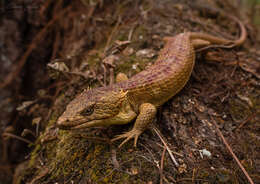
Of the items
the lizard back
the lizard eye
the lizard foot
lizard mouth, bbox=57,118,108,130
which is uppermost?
the lizard back

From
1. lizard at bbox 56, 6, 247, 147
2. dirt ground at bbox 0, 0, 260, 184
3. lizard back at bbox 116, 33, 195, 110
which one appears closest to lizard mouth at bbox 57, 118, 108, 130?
lizard at bbox 56, 6, 247, 147

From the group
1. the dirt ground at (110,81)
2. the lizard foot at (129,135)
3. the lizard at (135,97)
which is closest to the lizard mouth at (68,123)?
the lizard at (135,97)

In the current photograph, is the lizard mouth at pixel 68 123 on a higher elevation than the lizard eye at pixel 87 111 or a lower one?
lower

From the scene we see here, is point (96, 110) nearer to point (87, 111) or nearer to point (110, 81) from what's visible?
point (87, 111)

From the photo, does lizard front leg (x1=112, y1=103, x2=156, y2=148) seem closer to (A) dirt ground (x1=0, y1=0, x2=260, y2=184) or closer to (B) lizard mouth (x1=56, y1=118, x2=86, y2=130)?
(A) dirt ground (x1=0, y1=0, x2=260, y2=184)

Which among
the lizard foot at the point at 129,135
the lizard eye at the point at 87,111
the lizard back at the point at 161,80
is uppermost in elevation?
the lizard back at the point at 161,80

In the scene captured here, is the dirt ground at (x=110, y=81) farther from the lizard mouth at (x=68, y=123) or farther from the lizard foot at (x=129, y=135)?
the lizard mouth at (x=68, y=123)
